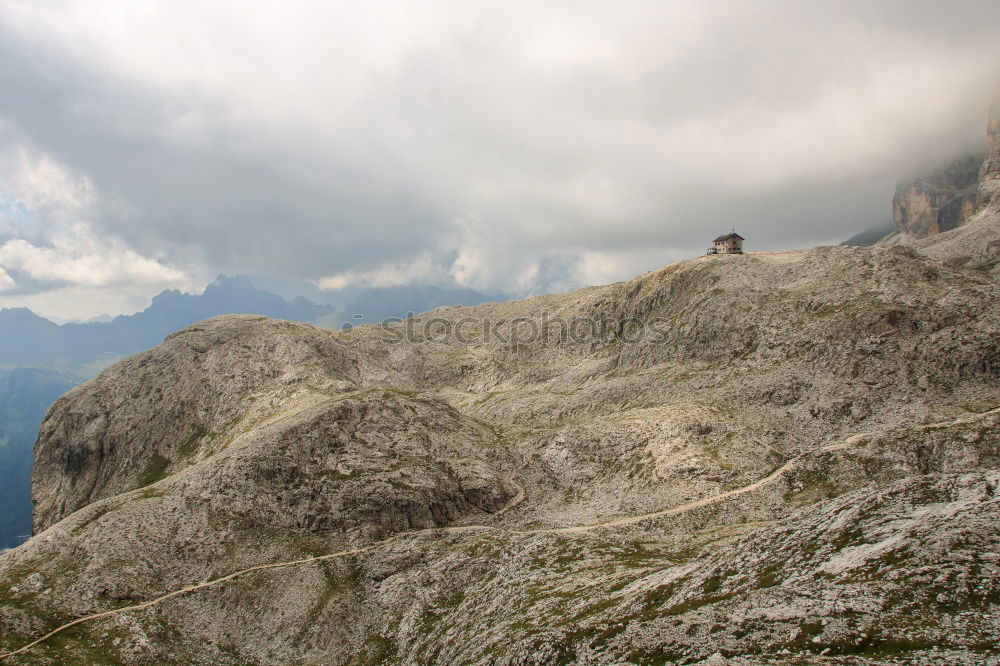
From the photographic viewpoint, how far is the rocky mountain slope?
34.7 m

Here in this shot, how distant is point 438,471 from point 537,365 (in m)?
82.9

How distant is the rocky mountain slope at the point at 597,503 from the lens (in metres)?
34.7

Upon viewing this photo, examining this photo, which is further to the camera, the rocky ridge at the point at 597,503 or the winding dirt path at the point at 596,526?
the winding dirt path at the point at 596,526

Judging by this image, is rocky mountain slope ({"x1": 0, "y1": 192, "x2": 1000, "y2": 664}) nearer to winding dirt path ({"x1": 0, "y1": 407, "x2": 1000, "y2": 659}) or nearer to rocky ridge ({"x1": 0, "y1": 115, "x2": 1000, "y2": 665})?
rocky ridge ({"x1": 0, "y1": 115, "x2": 1000, "y2": 665})

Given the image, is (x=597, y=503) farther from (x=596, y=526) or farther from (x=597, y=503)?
(x=596, y=526)

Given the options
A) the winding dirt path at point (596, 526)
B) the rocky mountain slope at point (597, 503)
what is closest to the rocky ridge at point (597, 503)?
the rocky mountain slope at point (597, 503)

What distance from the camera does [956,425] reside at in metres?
72.9

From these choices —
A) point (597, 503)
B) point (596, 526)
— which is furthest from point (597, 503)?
point (596, 526)

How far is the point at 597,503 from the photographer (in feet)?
278

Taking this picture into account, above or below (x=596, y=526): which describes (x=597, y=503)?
above

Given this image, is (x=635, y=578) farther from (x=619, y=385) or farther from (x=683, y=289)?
(x=683, y=289)

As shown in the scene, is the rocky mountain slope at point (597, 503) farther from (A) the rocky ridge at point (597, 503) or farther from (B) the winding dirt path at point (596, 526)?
(B) the winding dirt path at point (596, 526)

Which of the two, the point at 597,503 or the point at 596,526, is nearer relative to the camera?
the point at 596,526

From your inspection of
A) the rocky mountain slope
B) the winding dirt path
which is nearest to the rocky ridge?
the rocky mountain slope
